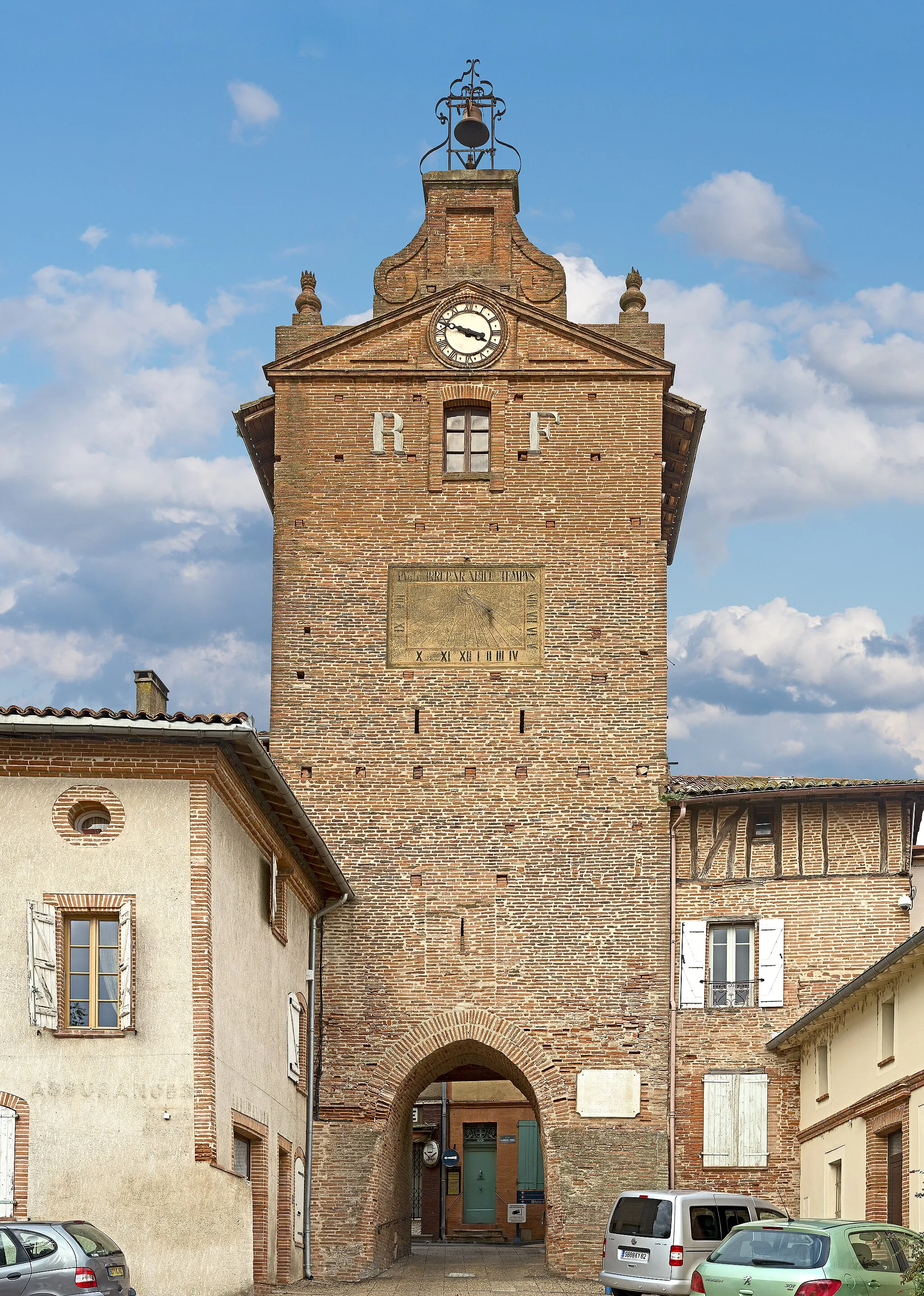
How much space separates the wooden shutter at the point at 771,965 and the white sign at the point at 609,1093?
233cm

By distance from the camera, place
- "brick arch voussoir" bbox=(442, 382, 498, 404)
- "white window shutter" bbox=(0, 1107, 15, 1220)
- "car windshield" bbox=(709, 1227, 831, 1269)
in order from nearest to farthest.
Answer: "car windshield" bbox=(709, 1227, 831, 1269), "white window shutter" bbox=(0, 1107, 15, 1220), "brick arch voussoir" bbox=(442, 382, 498, 404)

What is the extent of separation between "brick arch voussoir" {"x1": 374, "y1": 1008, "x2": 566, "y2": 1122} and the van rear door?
240 inches

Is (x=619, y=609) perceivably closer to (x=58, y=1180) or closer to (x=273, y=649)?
(x=273, y=649)

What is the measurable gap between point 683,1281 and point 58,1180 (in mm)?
6912

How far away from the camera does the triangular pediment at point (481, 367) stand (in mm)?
29703

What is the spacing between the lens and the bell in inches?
1254

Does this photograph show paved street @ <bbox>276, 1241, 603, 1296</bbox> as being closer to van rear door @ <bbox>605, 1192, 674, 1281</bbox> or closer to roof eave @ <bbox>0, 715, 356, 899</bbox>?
van rear door @ <bbox>605, 1192, 674, 1281</bbox>

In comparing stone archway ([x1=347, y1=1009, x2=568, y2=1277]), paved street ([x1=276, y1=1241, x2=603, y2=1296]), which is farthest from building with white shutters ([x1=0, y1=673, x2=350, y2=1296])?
stone archway ([x1=347, y1=1009, x2=568, y2=1277])

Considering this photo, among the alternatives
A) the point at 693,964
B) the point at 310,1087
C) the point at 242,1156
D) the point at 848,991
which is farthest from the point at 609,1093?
the point at 242,1156

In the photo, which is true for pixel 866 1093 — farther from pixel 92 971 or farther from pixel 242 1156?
pixel 92 971

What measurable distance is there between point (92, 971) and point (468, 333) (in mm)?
14426

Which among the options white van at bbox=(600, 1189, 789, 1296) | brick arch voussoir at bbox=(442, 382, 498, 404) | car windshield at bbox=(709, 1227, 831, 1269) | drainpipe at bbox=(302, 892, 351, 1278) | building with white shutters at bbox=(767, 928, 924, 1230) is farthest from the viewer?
brick arch voussoir at bbox=(442, 382, 498, 404)

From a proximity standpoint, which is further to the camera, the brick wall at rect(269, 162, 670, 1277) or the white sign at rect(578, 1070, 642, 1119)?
the brick wall at rect(269, 162, 670, 1277)

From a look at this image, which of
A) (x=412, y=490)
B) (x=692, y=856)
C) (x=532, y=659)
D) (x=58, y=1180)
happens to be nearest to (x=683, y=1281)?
(x=58, y=1180)
